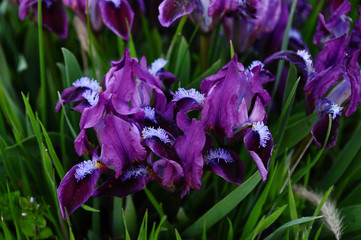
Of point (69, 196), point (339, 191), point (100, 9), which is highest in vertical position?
point (100, 9)

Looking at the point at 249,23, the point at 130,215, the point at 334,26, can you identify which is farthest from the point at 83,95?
the point at 334,26

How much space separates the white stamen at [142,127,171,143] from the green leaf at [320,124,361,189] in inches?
17.6

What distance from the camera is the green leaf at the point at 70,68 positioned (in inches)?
34.5

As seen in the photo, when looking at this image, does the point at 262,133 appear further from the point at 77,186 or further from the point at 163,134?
the point at 77,186

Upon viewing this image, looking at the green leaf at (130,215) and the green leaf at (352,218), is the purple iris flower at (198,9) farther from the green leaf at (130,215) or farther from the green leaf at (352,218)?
the green leaf at (352,218)

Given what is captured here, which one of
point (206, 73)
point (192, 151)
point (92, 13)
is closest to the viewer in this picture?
point (192, 151)

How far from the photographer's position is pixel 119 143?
661 mm

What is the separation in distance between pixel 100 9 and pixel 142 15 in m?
0.19

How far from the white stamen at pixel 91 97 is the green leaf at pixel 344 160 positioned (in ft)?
1.82

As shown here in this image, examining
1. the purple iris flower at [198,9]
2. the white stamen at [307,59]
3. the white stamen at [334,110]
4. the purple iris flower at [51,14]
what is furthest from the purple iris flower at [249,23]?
the purple iris flower at [51,14]

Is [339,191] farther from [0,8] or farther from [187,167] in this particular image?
[0,8]

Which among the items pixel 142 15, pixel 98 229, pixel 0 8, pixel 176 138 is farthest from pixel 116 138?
pixel 0 8

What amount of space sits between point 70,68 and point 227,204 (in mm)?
445

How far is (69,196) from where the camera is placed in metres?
0.67
